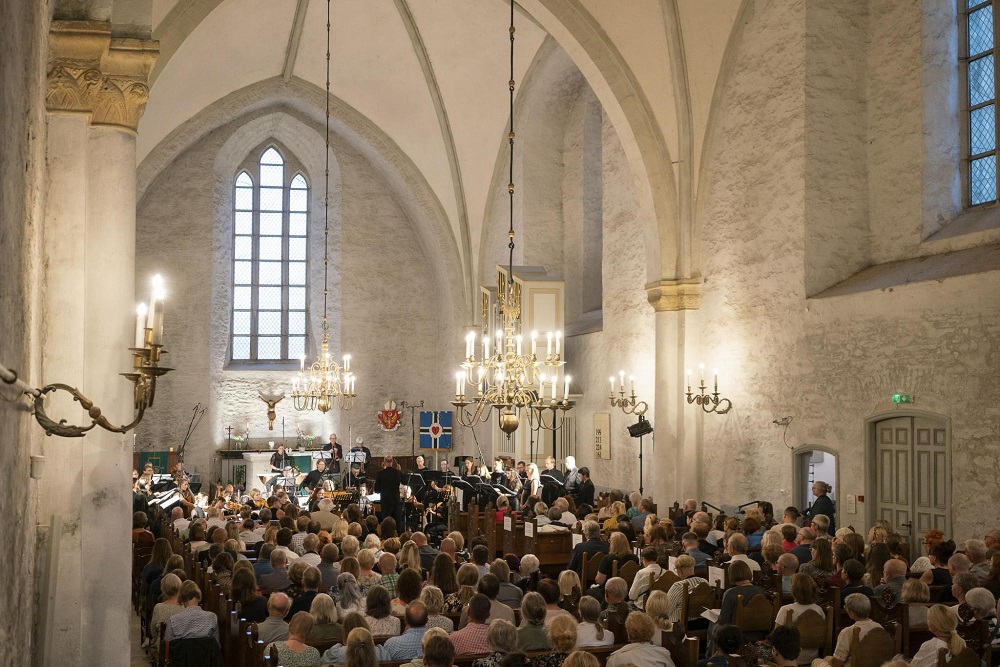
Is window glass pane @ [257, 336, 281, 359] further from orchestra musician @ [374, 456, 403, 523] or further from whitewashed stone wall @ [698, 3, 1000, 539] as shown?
whitewashed stone wall @ [698, 3, 1000, 539]

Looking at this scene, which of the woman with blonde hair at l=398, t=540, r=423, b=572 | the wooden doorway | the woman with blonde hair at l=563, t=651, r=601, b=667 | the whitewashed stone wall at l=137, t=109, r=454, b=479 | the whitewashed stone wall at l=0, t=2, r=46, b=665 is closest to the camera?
the whitewashed stone wall at l=0, t=2, r=46, b=665

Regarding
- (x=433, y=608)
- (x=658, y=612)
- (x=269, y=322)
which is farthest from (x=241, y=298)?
(x=658, y=612)

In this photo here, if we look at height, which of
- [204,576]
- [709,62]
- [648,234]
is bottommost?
[204,576]

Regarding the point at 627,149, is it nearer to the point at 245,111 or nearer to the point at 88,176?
the point at 88,176

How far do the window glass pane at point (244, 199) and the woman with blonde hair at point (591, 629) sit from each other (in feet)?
68.5

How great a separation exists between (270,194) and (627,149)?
12742 mm

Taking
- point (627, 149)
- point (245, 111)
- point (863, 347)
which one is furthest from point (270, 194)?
point (863, 347)

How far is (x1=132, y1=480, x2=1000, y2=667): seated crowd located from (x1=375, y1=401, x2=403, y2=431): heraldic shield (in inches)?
541

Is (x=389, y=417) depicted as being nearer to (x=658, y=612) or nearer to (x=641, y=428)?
(x=641, y=428)

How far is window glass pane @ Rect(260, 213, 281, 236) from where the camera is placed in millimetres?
26031

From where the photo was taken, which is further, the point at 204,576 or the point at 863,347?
the point at 863,347

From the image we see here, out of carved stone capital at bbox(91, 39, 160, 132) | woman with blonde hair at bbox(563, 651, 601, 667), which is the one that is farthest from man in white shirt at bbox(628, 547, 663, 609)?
carved stone capital at bbox(91, 39, 160, 132)

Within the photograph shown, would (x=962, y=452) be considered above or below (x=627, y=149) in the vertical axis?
below

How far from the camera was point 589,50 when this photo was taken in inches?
616
